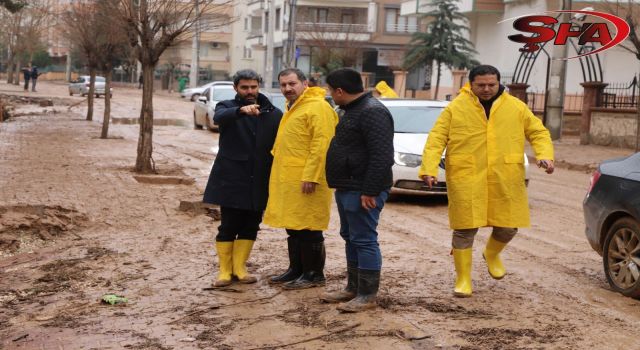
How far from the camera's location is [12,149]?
1803 cm

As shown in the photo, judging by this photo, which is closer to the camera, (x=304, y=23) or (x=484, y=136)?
(x=484, y=136)

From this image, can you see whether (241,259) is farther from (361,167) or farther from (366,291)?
(361,167)

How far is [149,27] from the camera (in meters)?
14.2

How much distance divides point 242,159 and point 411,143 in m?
5.82

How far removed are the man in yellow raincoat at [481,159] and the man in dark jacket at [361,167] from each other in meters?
0.65

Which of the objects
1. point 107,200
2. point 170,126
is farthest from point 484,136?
point 170,126

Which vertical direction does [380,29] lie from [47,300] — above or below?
above

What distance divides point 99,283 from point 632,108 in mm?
20165

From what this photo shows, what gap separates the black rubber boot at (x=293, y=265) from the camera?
7.20 m

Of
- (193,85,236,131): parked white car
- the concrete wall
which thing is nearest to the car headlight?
the concrete wall

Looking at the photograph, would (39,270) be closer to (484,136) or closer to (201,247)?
(201,247)

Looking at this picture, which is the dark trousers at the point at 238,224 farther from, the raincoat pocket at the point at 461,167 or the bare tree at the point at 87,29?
the bare tree at the point at 87,29

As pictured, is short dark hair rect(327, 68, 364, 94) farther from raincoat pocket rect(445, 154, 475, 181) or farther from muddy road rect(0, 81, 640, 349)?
muddy road rect(0, 81, 640, 349)

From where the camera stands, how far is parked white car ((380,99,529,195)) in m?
12.2
